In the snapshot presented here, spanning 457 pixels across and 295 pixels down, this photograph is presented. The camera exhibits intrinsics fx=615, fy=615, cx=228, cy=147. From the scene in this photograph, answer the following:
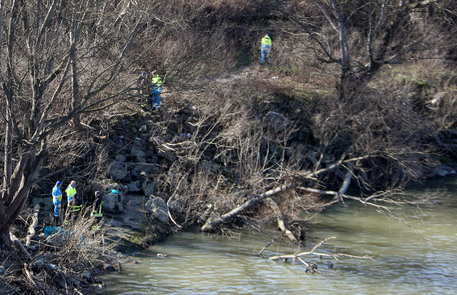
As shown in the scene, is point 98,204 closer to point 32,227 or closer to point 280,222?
point 32,227

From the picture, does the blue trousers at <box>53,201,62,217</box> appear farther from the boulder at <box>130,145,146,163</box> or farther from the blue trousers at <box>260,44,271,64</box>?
the blue trousers at <box>260,44,271,64</box>

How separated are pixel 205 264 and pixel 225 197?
3446 mm

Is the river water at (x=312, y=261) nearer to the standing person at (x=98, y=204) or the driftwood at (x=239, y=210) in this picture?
the driftwood at (x=239, y=210)

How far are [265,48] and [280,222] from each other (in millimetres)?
15120

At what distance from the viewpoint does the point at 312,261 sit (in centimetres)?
1689

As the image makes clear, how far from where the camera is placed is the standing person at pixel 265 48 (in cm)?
3231

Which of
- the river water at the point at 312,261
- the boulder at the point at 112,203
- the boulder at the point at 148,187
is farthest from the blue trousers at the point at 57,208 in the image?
the boulder at the point at 148,187

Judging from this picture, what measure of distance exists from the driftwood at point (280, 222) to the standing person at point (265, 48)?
1416cm

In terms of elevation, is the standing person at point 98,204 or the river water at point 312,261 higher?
the standing person at point 98,204

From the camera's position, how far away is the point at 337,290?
14648 mm

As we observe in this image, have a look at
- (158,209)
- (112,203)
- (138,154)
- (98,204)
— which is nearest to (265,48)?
(138,154)

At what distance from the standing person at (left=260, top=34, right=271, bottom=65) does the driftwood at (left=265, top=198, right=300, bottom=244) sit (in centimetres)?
1416

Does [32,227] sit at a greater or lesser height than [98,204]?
lesser

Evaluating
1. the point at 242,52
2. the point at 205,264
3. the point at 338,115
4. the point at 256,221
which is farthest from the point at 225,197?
the point at 242,52
